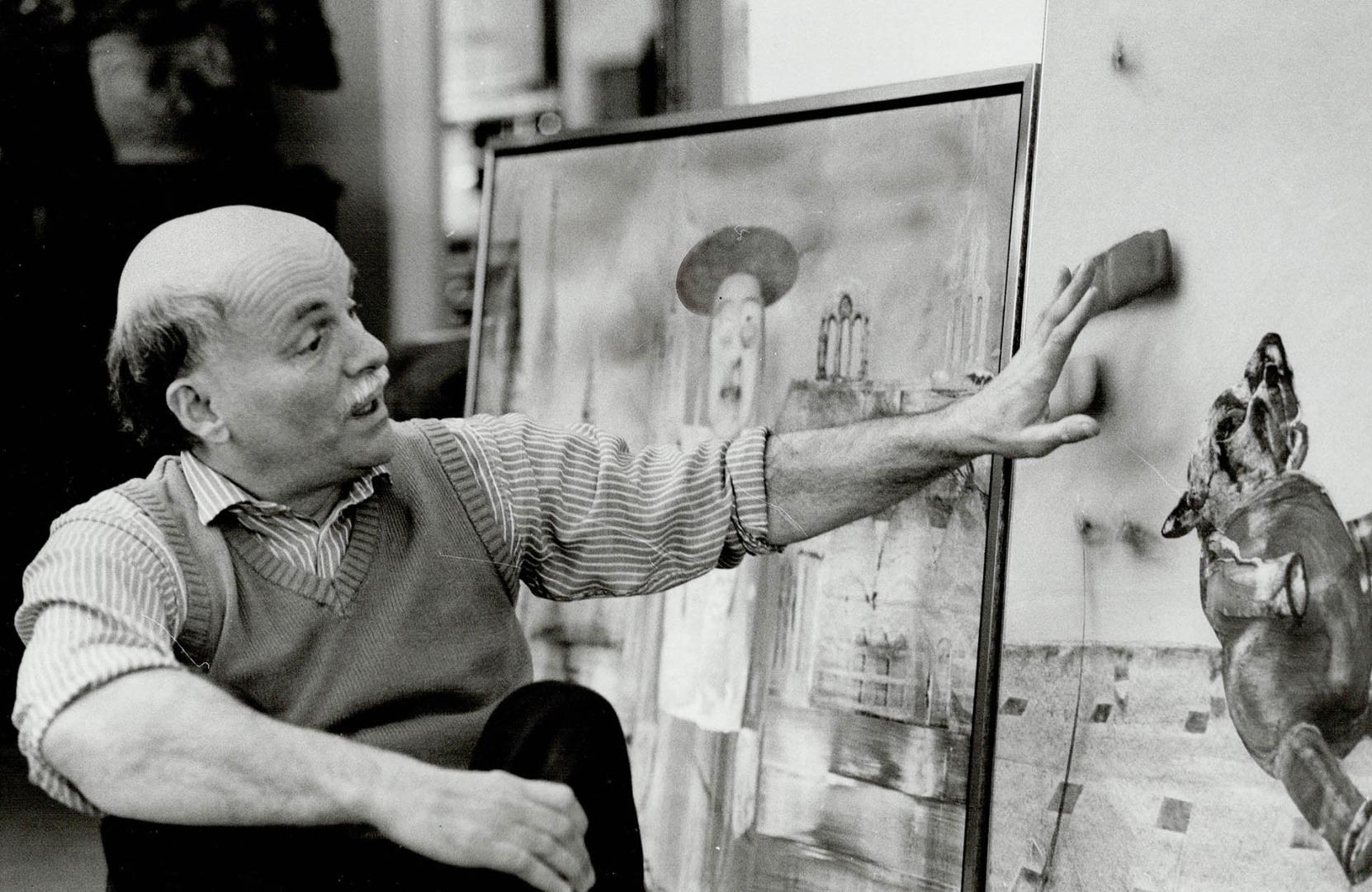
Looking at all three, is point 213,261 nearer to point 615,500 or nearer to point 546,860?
point 615,500

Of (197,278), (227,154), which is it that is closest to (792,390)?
(197,278)

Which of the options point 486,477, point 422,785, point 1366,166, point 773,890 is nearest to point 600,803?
point 422,785

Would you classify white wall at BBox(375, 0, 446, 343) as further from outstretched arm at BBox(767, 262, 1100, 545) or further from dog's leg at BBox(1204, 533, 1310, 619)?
dog's leg at BBox(1204, 533, 1310, 619)

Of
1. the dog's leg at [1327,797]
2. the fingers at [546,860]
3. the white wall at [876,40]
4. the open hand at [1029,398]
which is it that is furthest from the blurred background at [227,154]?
the dog's leg at [1327,797]

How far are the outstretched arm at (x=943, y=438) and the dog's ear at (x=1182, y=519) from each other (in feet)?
0.39

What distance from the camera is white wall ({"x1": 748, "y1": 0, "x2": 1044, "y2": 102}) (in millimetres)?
1552

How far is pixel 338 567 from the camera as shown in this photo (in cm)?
141

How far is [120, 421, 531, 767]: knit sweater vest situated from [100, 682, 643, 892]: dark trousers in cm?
8

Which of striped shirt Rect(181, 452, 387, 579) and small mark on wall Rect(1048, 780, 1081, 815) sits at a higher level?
striped shirt Rect(181, 452, 387, 579)

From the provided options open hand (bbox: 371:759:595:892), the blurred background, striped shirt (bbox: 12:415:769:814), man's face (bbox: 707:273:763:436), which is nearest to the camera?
open hand (bbox: 371:759:595:892)

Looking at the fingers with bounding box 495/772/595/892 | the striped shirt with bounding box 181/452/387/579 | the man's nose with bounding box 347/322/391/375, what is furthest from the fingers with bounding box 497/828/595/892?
the man's nose with bounding box 347/322/391/375

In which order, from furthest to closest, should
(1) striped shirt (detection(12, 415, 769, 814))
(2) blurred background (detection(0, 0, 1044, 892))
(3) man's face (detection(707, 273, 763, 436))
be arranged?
1. (2) blurred background (detection(0, 0, 1044, 892))
2. (3) man's face (detection(707, 273, 763, 436))
3. (1) striped shirt (detection(12, 415, 769, 814))

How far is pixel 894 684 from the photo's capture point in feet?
5.39

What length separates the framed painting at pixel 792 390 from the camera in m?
1.58
